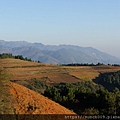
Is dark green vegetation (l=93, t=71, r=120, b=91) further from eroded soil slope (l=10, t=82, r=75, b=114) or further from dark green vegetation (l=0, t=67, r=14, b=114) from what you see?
dark green vegetation (l=0, t=67, r=14, b=114)

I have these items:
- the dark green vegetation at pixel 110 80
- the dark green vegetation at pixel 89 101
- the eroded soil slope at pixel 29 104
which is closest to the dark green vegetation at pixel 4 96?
the eroded soil slope at pixel 29 104

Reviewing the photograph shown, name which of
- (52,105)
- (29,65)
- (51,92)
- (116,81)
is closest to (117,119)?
(52,105)

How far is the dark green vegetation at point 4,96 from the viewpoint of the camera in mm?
15572

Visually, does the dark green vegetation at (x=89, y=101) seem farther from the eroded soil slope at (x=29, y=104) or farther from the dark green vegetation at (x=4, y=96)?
the dark green vegetation at (x=4, y=96)

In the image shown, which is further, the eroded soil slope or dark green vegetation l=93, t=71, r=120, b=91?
dark green vegetation l=93, t=71, r=120, b=91

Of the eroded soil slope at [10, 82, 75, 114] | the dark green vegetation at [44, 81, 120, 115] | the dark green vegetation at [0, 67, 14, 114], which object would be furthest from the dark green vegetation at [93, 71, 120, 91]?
the dark green vegetation at [0, 67, 14, 114]

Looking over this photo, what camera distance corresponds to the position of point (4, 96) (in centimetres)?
1669

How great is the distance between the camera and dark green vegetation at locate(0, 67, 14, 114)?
15572 millimetres

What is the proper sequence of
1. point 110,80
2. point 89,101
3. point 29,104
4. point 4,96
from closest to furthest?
point 4,96
point 29,104
point 89,101
point 110,80

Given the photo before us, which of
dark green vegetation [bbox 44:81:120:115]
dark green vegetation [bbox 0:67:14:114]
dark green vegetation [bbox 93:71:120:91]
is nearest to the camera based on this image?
dark green vegetation [bbox 0:67:14:114]

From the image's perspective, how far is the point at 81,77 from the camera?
98250 mm

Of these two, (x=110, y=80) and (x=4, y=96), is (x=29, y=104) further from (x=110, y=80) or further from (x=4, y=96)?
(x=110, y=80)

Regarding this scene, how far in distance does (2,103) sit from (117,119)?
14.6 m

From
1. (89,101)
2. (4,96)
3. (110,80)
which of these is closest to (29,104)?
(4,96)
